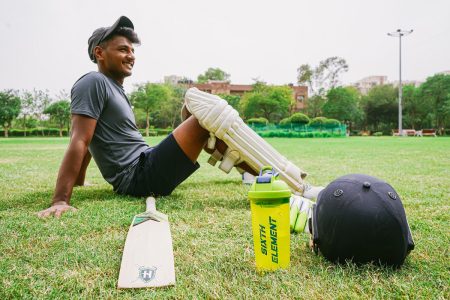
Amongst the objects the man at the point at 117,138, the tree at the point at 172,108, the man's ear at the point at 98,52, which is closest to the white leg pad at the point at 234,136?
the man at the point at 117,138

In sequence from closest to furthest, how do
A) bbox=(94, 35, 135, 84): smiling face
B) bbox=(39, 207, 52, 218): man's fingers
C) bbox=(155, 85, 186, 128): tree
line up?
bbox=(39, 207, 52, 218): man's fingers, bbox=(94, 35, 135, 84): smiling face, bbox=(155, 85, 186, 128): tree

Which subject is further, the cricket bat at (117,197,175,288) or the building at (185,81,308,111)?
the building at (185,81,308,111)

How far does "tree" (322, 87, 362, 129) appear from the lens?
5250 cm

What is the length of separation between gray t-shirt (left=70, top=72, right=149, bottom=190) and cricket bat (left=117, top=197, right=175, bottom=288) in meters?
1.06

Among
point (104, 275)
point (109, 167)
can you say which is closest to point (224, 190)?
point (109, 167)

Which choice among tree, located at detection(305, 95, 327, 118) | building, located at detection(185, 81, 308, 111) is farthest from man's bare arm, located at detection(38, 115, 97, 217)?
building, located at detection(185, 81, 308, 111)

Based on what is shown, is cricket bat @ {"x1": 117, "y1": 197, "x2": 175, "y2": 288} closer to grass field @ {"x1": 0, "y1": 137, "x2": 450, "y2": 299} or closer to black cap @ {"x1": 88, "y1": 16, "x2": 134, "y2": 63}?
grass field @ {"x1": 0, "y1": 137, "x2": 450, "y2": 299}

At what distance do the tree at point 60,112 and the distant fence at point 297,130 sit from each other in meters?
25.4

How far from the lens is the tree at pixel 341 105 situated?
172 ft

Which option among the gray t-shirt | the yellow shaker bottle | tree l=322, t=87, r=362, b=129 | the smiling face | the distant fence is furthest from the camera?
tree l=322, t=87, r=362, b=129

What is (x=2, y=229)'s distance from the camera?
2.44 metres

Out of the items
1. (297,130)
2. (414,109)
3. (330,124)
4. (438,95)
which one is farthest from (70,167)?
(414,109)

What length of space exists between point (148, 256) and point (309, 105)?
192ft

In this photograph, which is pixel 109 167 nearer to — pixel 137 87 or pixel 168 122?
pixel 137 87
